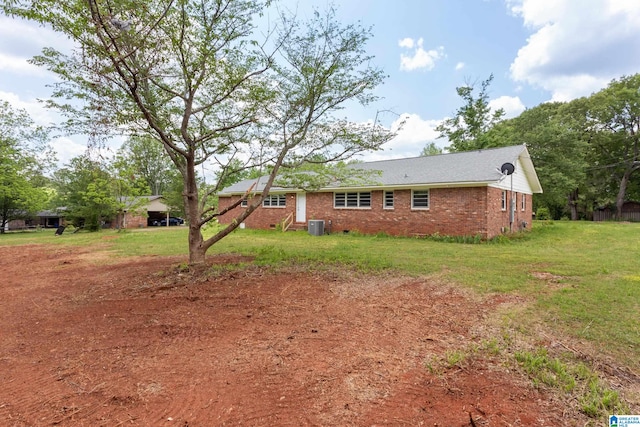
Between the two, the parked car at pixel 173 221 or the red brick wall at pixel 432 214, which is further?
the parked car at pixel 173 221

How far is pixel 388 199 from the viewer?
1402 centimetres

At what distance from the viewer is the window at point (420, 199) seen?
12984mm

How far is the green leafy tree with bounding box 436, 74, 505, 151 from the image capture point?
26984mm

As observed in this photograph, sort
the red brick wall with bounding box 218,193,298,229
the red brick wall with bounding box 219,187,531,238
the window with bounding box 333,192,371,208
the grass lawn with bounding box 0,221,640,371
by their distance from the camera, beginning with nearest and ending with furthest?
the grass lawn with bounding box 0,221,640,371, the red brick wall with bounding box 219,187,531,238, the window with bounding box 333,192,371,208, the red brick wall with bounding box 218,193,298,229

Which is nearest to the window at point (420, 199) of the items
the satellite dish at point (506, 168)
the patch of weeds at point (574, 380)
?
the satellite dish at point (506, 168)

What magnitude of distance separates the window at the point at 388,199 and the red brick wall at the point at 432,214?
17cm

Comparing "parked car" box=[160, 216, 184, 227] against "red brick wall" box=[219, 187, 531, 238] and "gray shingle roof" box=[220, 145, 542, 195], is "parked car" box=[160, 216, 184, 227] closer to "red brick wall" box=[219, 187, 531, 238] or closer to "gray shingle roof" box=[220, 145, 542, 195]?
"red brick wall" box=[219, 187, 531, 238]

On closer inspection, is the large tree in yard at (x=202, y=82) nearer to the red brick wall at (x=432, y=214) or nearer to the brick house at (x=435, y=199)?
the brick house at (x=435, y=199)

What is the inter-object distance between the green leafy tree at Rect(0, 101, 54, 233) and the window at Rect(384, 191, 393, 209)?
84.9ft

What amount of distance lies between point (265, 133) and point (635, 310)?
290 inches

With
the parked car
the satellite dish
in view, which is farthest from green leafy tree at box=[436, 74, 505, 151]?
the parked car

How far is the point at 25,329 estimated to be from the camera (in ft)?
12.7

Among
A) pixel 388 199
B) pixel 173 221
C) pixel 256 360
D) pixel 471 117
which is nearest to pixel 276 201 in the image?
pixel 388 199

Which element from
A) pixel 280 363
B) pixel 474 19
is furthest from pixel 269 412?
pixel 474 19
